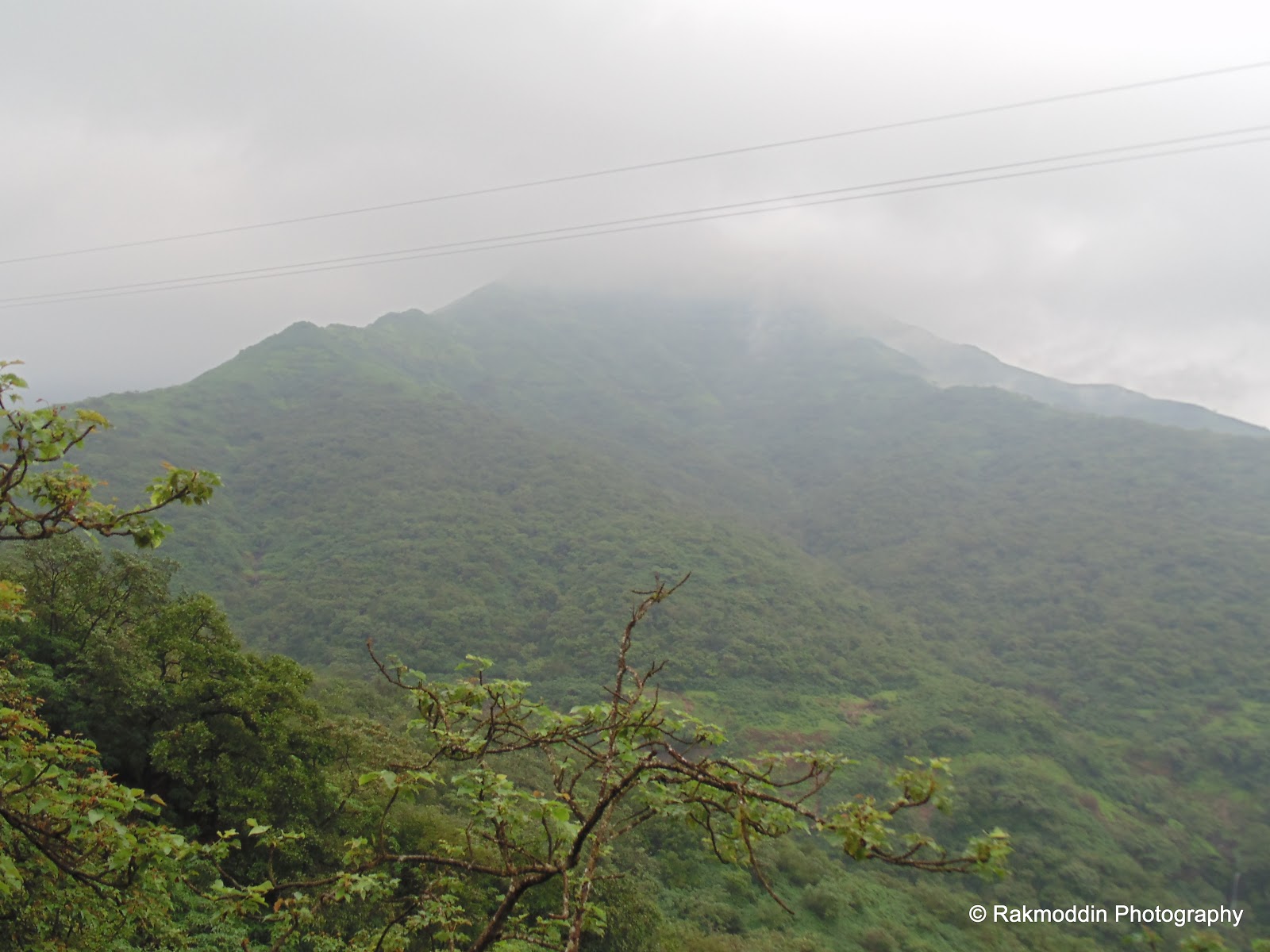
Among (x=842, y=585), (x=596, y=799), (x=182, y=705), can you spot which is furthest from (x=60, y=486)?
(x=842, y=585)

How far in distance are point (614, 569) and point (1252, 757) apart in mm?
63583

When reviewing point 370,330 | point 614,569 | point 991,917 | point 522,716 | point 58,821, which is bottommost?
point 991,917

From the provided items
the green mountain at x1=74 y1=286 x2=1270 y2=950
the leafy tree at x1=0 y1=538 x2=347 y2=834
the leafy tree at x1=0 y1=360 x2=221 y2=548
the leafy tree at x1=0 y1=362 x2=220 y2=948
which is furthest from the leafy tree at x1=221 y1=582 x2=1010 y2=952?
the green mountain at x1=74 y1=286 x2=1270 y2=950

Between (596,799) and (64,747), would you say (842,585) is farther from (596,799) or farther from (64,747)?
(64,747)

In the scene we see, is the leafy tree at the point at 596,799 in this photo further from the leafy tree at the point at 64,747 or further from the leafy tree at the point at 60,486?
the leafy tree at the point at 60,486

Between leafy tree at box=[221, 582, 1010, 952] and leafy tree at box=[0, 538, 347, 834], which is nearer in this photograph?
leafy tree at box=[221, 582, 1010, 952]

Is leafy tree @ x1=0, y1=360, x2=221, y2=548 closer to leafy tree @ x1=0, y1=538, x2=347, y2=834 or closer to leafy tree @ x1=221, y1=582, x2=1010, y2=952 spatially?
leafy tree @ x1=221, y1=582, x2=1010, y2=952

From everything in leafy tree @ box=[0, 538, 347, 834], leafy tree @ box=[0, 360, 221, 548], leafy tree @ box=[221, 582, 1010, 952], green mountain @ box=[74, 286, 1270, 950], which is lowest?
green mountain @ box=[74, 286, 1270, 950]

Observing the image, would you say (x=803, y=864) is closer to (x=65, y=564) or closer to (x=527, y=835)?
(x=527, y=835)

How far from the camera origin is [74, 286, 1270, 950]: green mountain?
49312 mm

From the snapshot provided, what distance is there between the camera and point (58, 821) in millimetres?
3844

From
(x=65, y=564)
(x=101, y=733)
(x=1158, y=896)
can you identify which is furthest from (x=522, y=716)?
(x=1158, y=896)

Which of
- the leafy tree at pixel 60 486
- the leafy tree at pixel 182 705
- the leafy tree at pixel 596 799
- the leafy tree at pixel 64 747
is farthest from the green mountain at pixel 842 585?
the leafy tree at pixel 60 486

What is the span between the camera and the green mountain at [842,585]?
4931 cm
